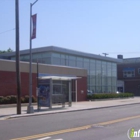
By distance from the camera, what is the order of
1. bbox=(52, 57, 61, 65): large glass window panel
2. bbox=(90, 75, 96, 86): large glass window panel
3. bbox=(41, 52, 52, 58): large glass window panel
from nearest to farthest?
bbox=(41, 52, 52, 58): large glass window panel, bbox=(52, 57, 61, 65): large glass window panel, bbox=(90, 75, 96, 86): large glass window panel

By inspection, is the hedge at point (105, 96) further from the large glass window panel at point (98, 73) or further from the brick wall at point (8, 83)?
the brick wall at point (8, 83)

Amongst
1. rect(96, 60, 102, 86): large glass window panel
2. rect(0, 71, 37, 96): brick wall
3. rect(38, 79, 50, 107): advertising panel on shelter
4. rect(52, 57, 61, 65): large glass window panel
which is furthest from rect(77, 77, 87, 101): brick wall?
rect(38, 79, 50, 107): advertising panel on shelter

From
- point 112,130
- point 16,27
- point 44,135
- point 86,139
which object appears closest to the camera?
point 86,139

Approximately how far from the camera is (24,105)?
94.0 feet

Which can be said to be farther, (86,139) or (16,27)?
(16,27)

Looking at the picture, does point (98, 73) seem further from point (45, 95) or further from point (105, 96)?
point (45, 95)

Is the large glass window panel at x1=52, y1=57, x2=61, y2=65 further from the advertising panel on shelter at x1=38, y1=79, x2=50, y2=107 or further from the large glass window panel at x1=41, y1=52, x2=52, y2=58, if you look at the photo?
the advertising panel on shelter at x1=38, y1=79, x2=50, y2=107

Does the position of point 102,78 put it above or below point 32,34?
below

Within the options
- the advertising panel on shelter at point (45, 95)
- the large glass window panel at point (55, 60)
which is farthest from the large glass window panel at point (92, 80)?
the advertising panel on shelter at point (45, 95)

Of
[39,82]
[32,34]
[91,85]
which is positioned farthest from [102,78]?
[32,34]

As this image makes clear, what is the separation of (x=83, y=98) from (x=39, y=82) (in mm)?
14255

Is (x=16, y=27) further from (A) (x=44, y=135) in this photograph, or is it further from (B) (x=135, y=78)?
(B) (x=135, y=78)

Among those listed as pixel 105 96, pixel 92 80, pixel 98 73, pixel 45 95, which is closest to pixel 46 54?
pixel 92 80

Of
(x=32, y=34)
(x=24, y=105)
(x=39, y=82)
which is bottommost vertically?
(x=24, y=105)
